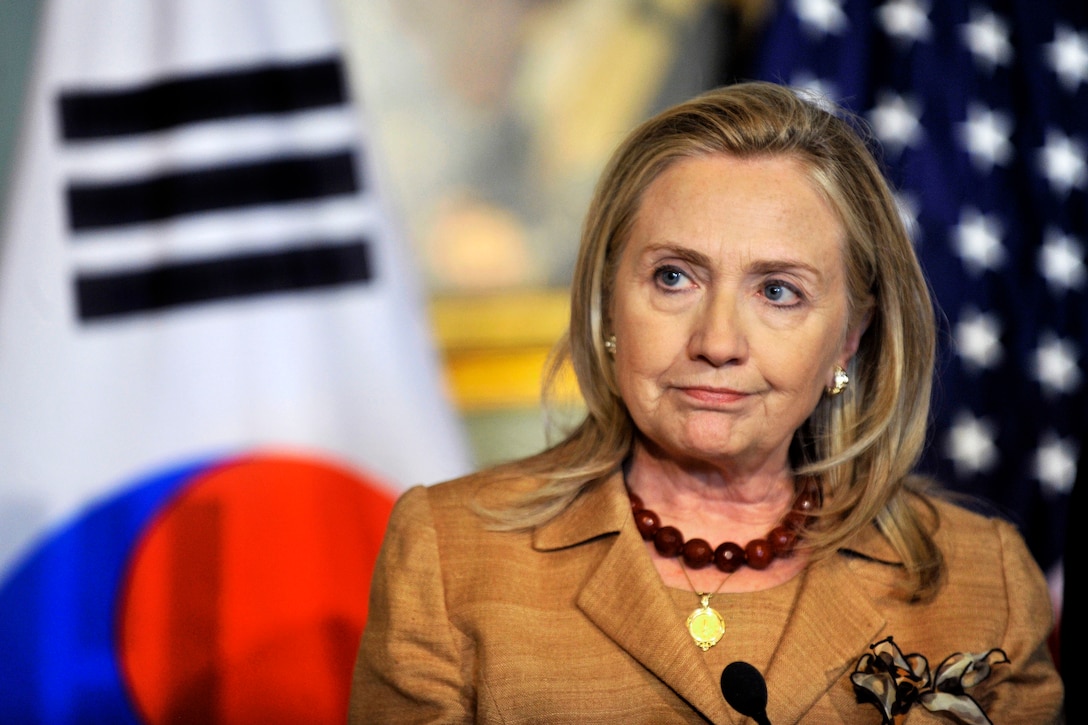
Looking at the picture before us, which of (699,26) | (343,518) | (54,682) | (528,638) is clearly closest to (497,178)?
(699,26)

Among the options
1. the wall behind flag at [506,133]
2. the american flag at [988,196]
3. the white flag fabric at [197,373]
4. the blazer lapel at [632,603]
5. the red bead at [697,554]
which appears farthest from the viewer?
the wall behind flag at [506,133]

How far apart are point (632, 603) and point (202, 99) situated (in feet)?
6.07

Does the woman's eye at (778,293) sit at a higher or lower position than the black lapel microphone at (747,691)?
higher

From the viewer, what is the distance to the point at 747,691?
1369mm

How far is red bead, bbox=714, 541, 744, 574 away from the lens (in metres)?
1.77

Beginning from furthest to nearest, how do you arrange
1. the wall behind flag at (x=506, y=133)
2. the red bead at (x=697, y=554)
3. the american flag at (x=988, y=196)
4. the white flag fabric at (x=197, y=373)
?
the wall behind flag at (x=506, y=133), the american flag at (x=988, y=196), the white flag fabric at (x=197, y=373), the red bead at (x=697, y=554)

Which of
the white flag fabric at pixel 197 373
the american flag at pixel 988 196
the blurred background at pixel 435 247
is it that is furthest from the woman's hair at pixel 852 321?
the american flag at pixel 988 196

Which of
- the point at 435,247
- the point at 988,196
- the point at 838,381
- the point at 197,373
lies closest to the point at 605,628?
the point at 838,381

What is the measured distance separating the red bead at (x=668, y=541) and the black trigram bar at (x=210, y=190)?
1.52m

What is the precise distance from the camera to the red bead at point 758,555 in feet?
5.84

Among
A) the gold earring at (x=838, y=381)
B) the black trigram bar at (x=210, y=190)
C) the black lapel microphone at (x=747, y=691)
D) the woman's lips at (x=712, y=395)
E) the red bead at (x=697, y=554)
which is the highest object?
the black trigram bar at (x=210, y=190)

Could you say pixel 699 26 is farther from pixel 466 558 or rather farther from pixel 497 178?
pixel 466 558

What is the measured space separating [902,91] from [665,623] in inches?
83.3

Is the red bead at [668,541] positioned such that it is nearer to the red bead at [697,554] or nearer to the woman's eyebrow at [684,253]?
the red bead at [697,554]
